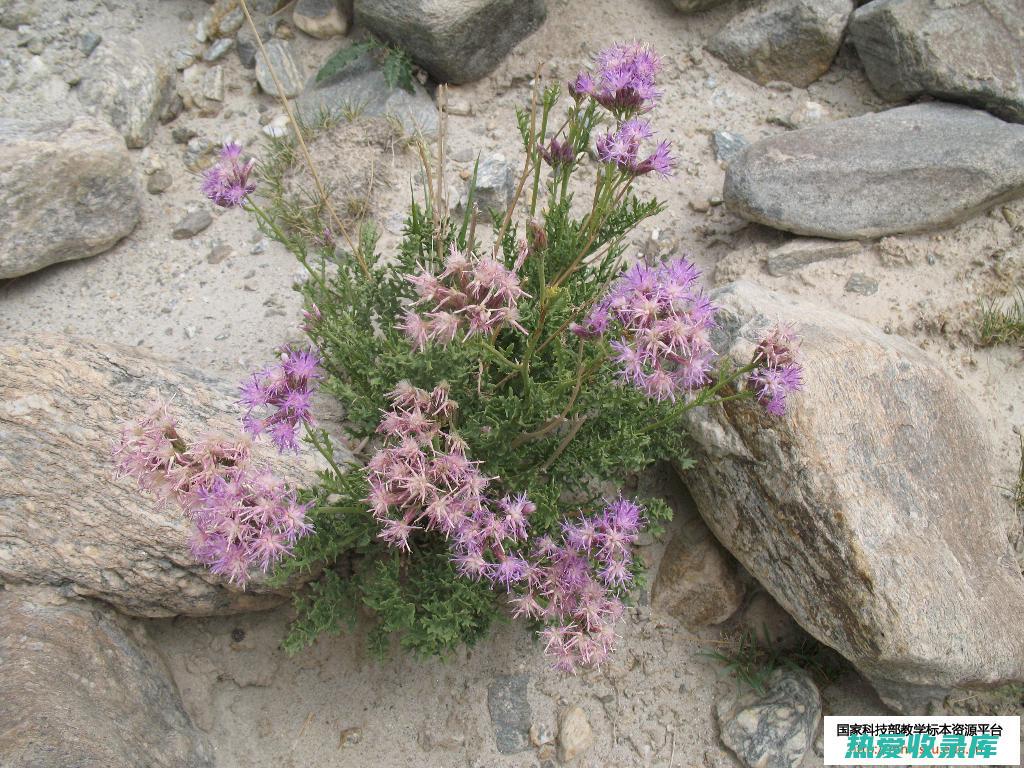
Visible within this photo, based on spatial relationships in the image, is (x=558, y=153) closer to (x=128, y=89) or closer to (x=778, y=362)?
(x=778, y=362)

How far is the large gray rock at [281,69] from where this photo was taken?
560 cm

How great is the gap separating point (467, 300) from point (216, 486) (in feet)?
3.15

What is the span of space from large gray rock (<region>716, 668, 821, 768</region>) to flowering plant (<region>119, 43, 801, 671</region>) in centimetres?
86

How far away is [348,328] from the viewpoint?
3.24 metres

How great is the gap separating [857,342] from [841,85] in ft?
8.65

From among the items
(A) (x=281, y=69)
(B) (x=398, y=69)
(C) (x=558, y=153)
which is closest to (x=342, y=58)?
(B) (x=398, y=69)

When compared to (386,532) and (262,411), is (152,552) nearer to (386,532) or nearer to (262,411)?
(262,411)

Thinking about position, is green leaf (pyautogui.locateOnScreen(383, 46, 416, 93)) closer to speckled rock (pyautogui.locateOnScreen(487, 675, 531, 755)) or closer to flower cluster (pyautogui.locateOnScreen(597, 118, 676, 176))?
flower cluster (pyautogui.locateOnScreen(597, 118, 676, 176))

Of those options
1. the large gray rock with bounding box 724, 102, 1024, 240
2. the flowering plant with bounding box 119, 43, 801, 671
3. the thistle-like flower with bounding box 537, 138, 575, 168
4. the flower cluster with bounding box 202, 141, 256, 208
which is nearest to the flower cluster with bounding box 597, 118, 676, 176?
the flowering plant with bounding box 119, 43, 801, 671

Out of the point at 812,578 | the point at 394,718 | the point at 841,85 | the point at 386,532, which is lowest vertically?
the point at 394,718

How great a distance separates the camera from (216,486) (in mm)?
2453

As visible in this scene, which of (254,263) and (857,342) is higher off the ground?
(857,342)

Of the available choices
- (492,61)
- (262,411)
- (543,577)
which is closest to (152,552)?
(262,411)

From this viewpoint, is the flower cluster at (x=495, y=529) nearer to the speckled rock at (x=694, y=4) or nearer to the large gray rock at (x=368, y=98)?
the large gray rock at (x=368, y=98)
